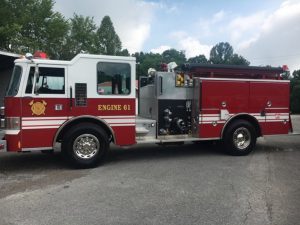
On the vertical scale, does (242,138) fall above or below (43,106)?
below

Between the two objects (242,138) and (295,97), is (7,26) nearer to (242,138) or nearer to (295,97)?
(242,138)

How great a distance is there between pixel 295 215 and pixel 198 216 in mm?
1398

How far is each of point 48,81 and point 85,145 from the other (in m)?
1.62

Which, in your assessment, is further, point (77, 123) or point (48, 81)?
point (77, 123)

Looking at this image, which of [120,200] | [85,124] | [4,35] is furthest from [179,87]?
[4,35]

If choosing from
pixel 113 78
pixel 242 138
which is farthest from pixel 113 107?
pixel 242 138

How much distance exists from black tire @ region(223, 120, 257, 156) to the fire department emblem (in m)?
4.80

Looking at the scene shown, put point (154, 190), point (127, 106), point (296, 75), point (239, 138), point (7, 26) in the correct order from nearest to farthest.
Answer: point (154, 190), point (127, 106), point (239, 138), point (7, 26), point (296, 75)

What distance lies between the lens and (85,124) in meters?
8.70

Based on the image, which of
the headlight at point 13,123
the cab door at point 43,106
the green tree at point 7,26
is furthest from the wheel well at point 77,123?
the green tree at point 7,26

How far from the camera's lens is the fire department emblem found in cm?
822

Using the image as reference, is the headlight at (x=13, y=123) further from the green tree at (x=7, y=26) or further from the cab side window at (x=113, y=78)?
the green tree at (x=7, y=26)

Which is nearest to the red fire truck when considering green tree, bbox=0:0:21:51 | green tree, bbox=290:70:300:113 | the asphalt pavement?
the asphalt pavement

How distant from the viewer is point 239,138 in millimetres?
10555
